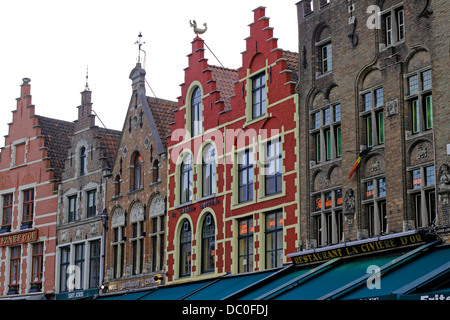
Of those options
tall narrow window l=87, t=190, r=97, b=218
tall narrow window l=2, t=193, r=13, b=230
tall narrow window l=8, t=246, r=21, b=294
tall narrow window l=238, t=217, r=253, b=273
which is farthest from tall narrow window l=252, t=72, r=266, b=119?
tall narrow window l=2, t=193, r=13, b=230

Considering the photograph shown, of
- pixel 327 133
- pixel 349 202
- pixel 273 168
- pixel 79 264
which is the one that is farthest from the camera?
pixel 79 264

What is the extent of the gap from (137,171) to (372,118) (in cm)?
1301

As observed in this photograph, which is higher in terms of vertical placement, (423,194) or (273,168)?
(273,168)

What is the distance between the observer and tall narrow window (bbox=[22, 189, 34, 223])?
3950 centimetres

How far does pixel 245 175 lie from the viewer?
92.5 feet

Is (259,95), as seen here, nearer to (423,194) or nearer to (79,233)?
(423,194)

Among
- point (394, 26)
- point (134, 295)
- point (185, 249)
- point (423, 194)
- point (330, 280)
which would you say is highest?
point (394, 26)

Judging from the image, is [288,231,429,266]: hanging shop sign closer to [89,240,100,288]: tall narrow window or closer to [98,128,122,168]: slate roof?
[89,240,100,288]: tall narrow window

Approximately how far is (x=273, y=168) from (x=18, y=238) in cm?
1656

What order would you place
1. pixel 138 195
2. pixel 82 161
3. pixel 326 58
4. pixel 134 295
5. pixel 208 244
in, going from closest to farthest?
1. pixel 326 58
2. pixel 208 244
3. pixel 134 295
4. pixel 138 195
5. pixel 82 161

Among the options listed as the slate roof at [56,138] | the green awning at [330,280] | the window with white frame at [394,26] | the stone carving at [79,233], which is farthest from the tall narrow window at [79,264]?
the window with white frame at [394,26]

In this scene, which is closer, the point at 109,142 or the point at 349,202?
the point at 349,202

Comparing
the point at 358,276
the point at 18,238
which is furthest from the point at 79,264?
the point at 358,276

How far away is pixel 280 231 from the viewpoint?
2652cm
